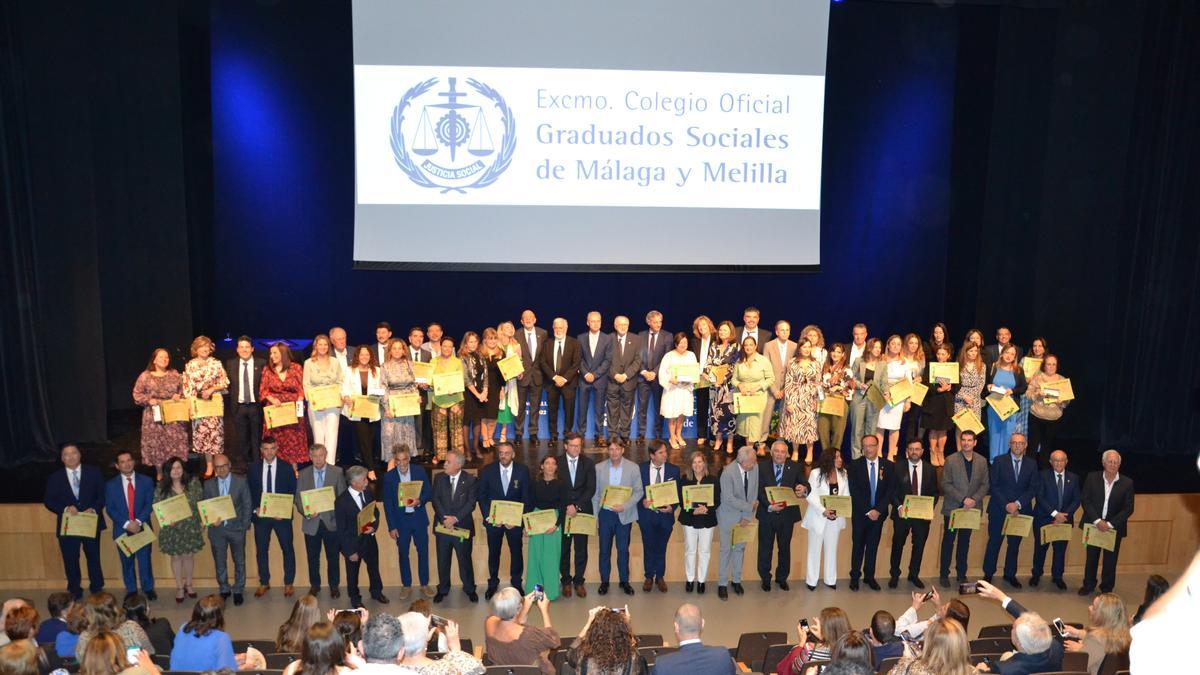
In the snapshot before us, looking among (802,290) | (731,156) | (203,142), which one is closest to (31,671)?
(731,156)

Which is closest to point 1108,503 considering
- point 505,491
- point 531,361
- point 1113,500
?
point 1113,500

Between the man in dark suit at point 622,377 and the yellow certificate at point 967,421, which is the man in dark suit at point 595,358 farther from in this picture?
the yellow certificate at point 967,421

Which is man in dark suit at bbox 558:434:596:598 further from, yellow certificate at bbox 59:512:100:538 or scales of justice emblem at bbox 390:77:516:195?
yellow certificate at bbox 59:512:100:538

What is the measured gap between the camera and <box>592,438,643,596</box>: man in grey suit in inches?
348

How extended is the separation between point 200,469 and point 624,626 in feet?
17.4

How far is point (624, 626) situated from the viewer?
4.91 m

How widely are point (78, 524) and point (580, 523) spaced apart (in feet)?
14.1

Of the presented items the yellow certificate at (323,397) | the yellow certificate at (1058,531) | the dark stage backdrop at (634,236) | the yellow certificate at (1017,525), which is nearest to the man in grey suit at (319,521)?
the yellow certificate at (323,397)

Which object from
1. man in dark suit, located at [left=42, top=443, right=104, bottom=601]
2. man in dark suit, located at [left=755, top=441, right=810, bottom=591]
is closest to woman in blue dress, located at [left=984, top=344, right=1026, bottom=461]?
man in dark suit, located at [left=755, top=441, right=810, bottom=591]

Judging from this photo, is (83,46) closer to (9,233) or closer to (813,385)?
(9,233)

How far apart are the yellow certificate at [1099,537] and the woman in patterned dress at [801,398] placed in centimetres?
263

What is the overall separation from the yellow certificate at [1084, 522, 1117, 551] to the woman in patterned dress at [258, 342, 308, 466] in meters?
7.37

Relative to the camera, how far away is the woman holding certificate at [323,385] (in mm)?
9383

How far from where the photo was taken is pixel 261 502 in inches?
340
